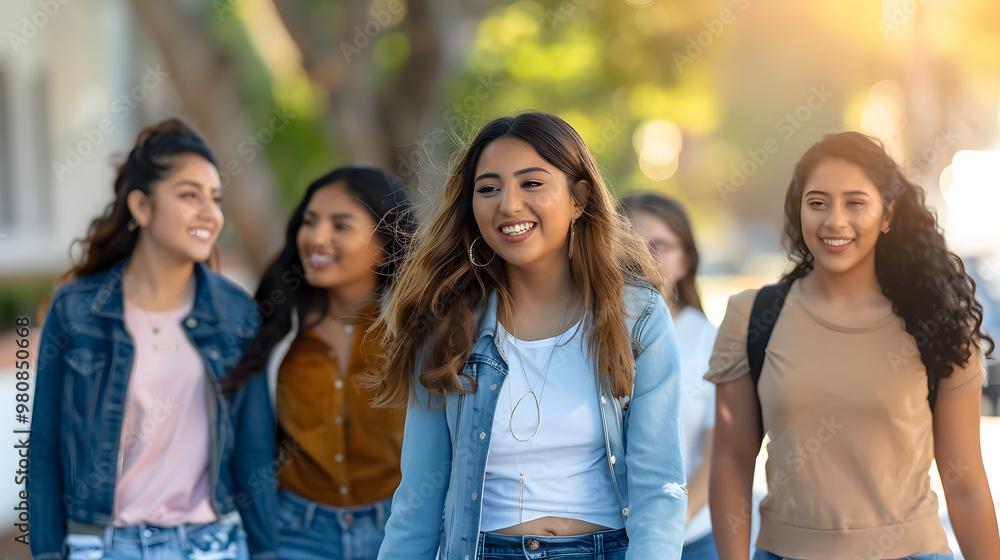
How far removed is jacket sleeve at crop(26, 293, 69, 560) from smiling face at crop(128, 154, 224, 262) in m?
0.46

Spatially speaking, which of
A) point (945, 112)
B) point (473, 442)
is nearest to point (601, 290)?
point (473, 442)

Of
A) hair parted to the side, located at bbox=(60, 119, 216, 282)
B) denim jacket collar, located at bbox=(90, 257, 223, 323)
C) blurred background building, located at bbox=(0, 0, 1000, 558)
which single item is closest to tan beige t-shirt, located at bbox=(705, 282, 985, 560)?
blurred background building, located at bbox=(0, 0, 1000, 558)

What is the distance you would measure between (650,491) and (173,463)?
197cm

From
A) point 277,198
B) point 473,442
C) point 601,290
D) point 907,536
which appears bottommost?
point 907,536

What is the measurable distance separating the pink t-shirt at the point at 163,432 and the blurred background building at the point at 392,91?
901 millimetres

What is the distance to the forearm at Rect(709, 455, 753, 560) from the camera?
289 centimetres

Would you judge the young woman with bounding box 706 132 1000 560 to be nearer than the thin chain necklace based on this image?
No

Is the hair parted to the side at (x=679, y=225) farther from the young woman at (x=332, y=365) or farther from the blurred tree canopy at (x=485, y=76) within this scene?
the young woman at (x=332, y=365)

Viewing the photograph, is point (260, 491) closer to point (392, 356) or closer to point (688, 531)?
point (392, 356)

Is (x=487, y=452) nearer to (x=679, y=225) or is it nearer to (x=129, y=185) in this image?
(x=129, y=185)

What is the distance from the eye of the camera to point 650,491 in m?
2.43

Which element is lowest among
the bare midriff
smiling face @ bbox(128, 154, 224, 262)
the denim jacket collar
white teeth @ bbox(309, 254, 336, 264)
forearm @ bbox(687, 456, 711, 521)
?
the bare midriff

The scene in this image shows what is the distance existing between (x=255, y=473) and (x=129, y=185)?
1260mm

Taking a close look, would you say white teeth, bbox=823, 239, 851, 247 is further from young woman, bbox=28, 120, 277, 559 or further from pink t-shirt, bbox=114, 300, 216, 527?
pink t-shirt, bbox=114, 300, 216, 527
